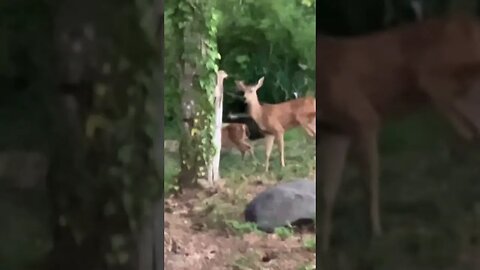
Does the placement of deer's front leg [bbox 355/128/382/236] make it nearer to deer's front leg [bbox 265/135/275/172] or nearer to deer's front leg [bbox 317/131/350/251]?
deer's front leg [bbox 317/131/350/251]

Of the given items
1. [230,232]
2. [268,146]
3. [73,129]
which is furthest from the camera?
[268,146]

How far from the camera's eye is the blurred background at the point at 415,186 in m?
1.49

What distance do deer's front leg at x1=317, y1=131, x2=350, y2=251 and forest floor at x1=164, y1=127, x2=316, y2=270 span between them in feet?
5.28

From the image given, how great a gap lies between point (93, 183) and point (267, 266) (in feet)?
5.84

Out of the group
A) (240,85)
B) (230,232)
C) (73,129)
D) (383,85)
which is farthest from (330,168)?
(240,85)

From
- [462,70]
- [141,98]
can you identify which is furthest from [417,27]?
[141,98]

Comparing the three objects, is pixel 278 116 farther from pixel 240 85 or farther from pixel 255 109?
pixel 240 85

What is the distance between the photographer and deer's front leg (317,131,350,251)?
60.2 inches

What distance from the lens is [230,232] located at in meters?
3.61

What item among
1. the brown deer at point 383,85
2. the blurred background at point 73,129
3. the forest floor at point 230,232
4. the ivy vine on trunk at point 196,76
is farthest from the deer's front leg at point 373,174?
the ivy vine on trunk at point 196,76

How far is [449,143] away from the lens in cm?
150

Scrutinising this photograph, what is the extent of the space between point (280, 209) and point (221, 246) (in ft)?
1.24

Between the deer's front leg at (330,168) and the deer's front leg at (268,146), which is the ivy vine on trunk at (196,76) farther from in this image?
the deer's front leg at (330,168)

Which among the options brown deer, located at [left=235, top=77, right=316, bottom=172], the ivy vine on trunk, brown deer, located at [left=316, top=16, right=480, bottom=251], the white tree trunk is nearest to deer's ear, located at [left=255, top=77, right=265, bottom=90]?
brown deer, located at [left=235, top=77, right=316, bottom=172]
